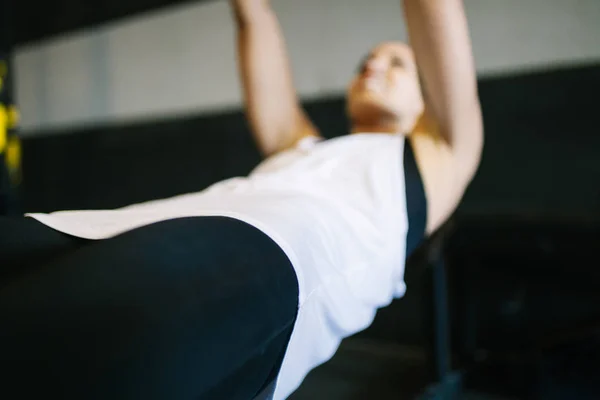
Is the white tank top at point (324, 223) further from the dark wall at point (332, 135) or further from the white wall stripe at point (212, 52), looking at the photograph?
the white wall stripe at point (212, 52)

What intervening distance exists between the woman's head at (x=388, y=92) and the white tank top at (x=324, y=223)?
0.16 m

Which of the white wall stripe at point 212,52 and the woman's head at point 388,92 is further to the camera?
the white wall stripe at point 212,52

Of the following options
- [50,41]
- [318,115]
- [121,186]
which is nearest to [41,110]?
[50,41]

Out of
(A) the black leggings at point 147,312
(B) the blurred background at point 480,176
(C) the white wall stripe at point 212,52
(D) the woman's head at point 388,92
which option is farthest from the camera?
(C) the white wall stripe at point 212,52

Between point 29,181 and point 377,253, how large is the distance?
2.23 meters

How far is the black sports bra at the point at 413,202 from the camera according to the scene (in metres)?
0.78

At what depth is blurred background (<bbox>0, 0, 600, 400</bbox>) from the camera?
1240 mm

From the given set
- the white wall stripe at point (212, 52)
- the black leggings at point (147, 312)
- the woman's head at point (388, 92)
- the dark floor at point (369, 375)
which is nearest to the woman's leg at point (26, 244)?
the black leggings at point (147, 312)

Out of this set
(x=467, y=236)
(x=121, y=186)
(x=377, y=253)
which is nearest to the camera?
(x=377, y=253)

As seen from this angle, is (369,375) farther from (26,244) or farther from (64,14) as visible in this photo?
(64,14)

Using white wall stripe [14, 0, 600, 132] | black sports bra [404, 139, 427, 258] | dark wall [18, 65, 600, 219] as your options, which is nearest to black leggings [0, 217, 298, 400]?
black sports bra [404, 139, 427, 258]

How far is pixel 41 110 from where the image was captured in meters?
→ 2.45

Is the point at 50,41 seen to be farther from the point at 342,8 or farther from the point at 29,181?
the point at 342,8

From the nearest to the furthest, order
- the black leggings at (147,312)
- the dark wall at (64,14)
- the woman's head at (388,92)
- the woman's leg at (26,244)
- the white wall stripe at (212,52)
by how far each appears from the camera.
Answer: the black leggings at (147,312)
the woman's leg at (26,244)
the woman's head at (388,92)
the white wall stripe at (212,52)
the dark wall at (64,14)
